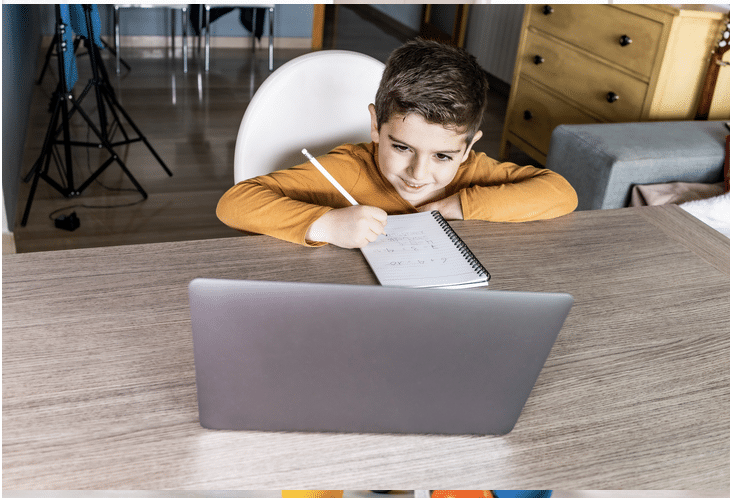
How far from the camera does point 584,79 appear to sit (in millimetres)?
2650

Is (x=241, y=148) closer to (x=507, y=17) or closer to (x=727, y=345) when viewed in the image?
(x=727, y=345)

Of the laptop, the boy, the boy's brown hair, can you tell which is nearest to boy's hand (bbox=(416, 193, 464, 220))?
the boy

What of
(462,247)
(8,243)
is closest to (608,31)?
(462,247)

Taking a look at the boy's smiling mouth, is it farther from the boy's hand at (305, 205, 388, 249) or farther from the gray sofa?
the gray sofa

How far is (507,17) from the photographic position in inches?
162

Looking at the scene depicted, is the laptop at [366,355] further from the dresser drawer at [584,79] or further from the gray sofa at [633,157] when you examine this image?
the dresser drawer at [584,79]

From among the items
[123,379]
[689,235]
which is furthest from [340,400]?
[689,235]

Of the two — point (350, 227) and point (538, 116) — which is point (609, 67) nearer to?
point (538, 116)

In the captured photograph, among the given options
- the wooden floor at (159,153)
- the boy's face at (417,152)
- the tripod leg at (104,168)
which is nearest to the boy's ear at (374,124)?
the boy's face at (417,152)

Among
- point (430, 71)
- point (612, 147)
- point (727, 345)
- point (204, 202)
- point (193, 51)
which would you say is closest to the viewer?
point (727, 345)

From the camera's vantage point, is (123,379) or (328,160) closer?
(123,379)

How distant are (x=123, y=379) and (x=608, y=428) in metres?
0.51

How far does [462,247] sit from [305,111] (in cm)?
50

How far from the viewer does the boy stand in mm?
951
